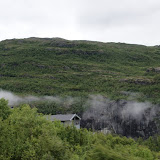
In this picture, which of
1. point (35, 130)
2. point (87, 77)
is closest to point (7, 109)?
point (35, 130)

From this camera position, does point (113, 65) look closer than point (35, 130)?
No

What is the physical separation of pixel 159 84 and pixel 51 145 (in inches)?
4904

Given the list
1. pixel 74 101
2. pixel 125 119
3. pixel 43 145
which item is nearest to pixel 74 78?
pixel 74 101

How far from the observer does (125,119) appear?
113438 millimetres

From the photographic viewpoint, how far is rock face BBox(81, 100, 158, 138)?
109 meters

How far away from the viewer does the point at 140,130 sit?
357 ft

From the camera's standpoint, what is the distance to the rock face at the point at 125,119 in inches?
4277

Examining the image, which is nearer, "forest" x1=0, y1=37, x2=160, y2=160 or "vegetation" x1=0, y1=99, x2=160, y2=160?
"vegetation" x1=0, y1=99, x2=160, y2=160

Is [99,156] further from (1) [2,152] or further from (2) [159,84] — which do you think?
(2) [159,84]

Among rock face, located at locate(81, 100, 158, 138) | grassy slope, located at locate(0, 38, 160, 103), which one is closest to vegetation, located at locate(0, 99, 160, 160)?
rock face, located at locate(81, 100, 158, 138)

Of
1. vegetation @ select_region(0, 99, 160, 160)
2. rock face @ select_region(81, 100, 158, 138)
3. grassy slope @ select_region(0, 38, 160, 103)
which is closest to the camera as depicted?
vegetation @ select_region(0, 99, 160, 160)

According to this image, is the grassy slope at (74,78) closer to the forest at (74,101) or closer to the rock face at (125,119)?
the forest at (74,101)

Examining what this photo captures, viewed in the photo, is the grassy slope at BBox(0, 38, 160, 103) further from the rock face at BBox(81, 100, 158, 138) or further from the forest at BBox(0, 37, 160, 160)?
the rock face at BBox(81, 100, 158, 138)

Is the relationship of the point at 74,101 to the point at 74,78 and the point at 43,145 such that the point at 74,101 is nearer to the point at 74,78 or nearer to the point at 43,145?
the point at 74,78
